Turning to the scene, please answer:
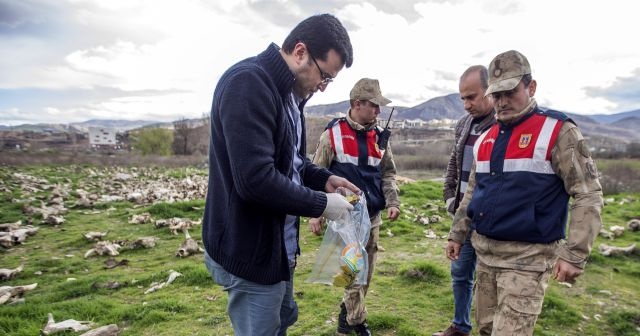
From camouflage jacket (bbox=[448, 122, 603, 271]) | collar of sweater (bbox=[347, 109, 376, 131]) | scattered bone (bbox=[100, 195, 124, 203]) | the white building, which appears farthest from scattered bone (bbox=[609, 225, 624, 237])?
the white building

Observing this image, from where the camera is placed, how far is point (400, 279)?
548 centimetres

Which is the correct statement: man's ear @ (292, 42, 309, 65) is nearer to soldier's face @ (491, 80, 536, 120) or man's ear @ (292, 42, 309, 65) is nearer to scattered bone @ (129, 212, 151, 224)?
soldier's face @ (491, 80, 536, 120)

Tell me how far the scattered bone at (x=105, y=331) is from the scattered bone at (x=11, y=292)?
6.39 ft

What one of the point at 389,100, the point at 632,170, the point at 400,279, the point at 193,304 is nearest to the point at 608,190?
the point at 632,170

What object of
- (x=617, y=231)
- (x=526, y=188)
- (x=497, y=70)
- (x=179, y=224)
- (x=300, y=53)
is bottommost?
(x=179, y=224)

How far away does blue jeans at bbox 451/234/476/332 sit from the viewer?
3.48 m

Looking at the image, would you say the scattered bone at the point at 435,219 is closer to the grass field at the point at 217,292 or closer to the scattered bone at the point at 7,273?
the grass field at the point at 217,292

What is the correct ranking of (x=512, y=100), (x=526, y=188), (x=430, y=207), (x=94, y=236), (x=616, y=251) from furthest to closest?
(x=430, y=207), (x=94, y=236), (x=616, y=251), (x=512, y=100), (x=526, y=188)

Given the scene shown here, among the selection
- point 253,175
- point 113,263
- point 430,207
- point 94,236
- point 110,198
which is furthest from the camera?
point 110,198

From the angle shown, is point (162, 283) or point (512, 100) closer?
point (512, 100)

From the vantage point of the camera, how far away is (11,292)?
15.9 feet

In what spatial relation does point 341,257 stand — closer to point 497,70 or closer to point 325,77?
point 325,77

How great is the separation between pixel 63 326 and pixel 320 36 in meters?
4.11

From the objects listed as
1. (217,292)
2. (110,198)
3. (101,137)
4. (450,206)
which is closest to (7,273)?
(217,292)
